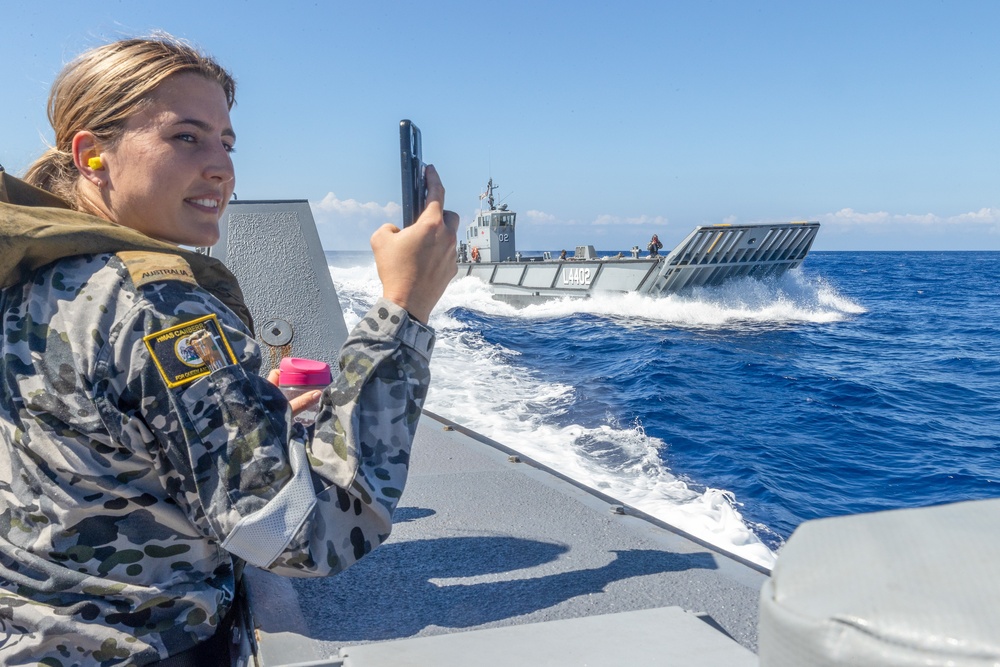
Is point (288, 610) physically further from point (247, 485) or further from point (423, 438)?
point (423, 438)

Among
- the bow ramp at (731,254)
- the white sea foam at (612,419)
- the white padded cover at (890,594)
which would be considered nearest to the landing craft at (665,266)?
the bow ramp at (731,254)

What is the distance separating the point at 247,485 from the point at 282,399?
120 millimetres

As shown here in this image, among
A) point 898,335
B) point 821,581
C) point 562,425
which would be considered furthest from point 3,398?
point 898,335

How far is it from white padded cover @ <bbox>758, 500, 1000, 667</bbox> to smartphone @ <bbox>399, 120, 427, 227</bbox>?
0.81 metres

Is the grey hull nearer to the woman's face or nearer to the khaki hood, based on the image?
the woman's face

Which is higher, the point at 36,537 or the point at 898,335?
the point at 36,537

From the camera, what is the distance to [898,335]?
56.5 feet

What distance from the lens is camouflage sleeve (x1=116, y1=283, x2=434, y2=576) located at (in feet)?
2.95

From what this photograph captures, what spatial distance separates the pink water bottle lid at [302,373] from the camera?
1470 millimetres

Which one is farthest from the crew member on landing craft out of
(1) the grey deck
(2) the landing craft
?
(1) the grey deck

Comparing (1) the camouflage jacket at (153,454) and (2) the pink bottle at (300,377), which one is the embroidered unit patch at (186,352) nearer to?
(1) the camouflage jacket at (153,454)

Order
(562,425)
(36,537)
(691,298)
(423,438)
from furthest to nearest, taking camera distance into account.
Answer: (691,298)
(562,425)
(423,438)
(36,537)

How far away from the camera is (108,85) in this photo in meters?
1.03

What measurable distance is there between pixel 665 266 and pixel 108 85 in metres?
20.7
